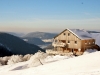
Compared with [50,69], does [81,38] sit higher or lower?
higher

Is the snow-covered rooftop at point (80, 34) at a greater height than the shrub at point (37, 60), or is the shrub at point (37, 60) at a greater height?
the snow-covered rooftop at point (80, 34)

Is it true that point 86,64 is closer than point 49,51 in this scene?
Yes

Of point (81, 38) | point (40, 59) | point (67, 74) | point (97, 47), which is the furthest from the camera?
point (97, 47)

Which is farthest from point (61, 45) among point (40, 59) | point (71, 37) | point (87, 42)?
point (40, 59)

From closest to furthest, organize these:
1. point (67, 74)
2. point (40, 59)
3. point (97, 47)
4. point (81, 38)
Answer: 1. point (67, 74)
2. point (40, 59)
3. point (81, 38)
4. point (97, 47)

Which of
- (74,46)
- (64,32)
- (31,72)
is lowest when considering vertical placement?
(31,72)

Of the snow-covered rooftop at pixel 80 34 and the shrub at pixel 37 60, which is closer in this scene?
the shrub at pixel 37 60

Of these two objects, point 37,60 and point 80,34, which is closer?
point 37,60

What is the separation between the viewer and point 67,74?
28266 millimetres

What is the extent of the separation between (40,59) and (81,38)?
570 inches

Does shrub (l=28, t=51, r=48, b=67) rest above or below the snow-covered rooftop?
below

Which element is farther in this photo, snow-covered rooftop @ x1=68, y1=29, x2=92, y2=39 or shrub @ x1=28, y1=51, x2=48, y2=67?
snow-covered rooftop @ x1=68, y1=29, x2=92, y2=39

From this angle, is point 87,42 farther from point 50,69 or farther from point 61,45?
point 50,69

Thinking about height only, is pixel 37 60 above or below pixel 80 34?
below
